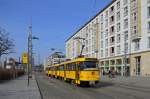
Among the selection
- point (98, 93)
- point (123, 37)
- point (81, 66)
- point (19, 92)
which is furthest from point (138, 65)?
point (19, 92)

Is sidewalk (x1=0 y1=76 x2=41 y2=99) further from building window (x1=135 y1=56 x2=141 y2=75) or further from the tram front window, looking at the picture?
building window (x1=135 y1=56 x2=141 y2=75)

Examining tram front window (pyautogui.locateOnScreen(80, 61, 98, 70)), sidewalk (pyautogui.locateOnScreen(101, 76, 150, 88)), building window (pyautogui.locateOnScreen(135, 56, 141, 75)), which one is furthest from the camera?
building window (pyautogui.locateOnScreen(135, 56, 141, 75))

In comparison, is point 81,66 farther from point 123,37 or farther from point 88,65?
point 123,37

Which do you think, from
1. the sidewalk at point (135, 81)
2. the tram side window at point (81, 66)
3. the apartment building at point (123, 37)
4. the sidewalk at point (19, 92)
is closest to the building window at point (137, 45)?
the apartment building at point (123, 37)

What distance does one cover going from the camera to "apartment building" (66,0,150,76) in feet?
231

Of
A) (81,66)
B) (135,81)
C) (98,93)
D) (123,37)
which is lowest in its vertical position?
(135,81)

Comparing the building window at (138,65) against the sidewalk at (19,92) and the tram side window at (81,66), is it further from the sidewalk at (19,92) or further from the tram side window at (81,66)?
the sidewalk at (19,92)

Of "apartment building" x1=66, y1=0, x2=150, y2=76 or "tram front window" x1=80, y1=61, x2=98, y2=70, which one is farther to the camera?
"apartment building" x1=66, y1=0, x2=150, y2=76

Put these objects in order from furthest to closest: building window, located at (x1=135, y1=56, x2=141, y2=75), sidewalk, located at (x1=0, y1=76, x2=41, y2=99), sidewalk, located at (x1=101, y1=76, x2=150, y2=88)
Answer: building window, located at (x1=135, y1=56, x2=141, y2=75)
sidewalk, located at (x1=101, y1=76, x2=150, y2=88)
sidewalk, located at (x1=0, y1=76, x2=41, y2=99)

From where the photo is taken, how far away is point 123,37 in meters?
82.4

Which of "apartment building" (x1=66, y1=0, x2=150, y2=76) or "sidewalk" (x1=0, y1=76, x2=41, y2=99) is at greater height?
"apartment building" (x1=66, y1=0, x2=150, y2=76)

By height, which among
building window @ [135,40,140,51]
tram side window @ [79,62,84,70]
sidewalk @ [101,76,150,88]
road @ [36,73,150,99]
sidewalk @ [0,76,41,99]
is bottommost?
sidewalk @ [101,76,150,88]

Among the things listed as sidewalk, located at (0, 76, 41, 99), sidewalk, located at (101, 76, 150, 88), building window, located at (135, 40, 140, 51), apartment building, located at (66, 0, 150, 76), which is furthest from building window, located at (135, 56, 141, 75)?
sidewalk, located at (0, 76, 41, 99)

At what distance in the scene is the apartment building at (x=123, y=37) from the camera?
7044 centimetres
